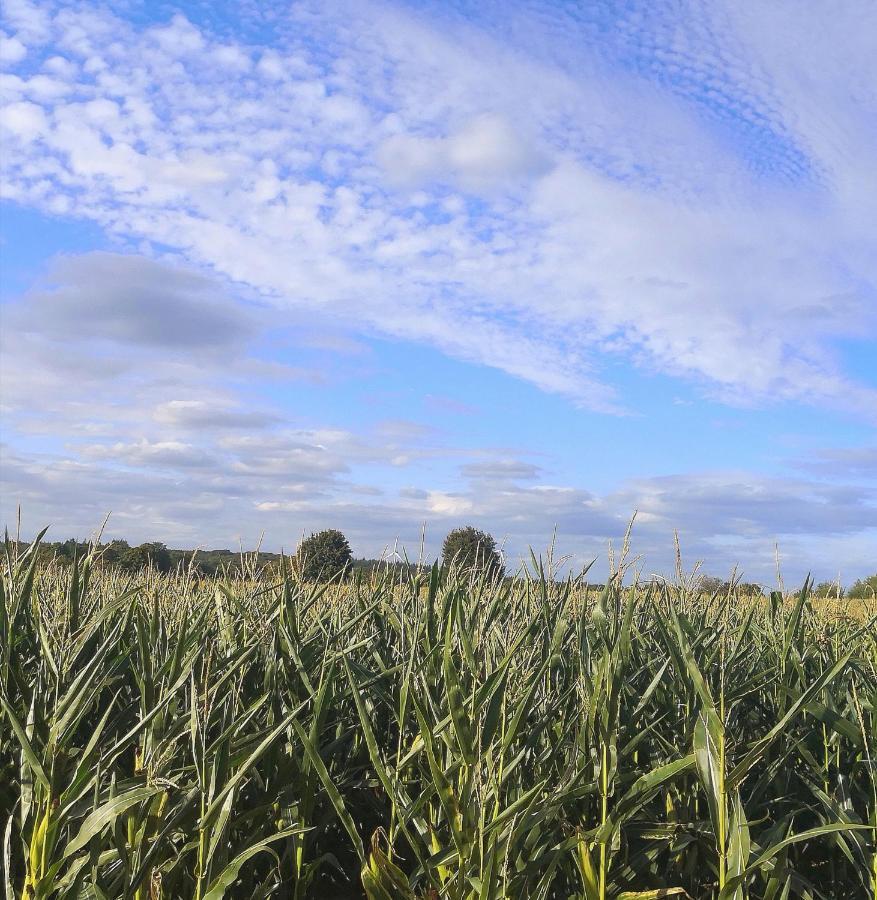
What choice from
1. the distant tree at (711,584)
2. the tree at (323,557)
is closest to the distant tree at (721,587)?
the distant tree at (711,584)

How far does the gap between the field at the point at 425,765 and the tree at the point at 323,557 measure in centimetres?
60

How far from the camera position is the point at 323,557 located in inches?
444

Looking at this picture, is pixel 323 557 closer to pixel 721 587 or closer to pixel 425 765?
pixel 721 587

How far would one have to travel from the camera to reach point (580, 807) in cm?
243

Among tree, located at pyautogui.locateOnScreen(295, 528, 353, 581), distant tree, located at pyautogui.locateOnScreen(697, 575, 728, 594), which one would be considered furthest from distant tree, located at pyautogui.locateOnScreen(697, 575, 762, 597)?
tree, located at pyautogui.locateOnScreen(295, 528, 353, 581)

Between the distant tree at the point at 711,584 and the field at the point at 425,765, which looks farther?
the distant tree at the point at 711,584

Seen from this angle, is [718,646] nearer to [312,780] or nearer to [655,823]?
[655,823]

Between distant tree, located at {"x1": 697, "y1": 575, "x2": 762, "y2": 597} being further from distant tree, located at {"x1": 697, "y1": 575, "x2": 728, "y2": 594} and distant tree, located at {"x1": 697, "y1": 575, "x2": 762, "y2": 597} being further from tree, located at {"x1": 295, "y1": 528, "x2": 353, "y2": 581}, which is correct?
tree, located at {"x1": 295, "y1": 528, "x2": 353, "y2": 581}

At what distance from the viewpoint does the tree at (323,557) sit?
3624 mm

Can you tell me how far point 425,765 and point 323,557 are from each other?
350 inches

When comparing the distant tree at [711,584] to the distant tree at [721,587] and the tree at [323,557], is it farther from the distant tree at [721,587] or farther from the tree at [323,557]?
the tree at [323,557]

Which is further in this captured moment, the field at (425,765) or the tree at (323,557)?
the tree at (323,557)

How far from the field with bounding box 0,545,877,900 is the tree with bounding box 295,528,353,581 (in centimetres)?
60

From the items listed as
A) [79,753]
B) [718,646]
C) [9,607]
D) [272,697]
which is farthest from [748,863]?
[9,607]
